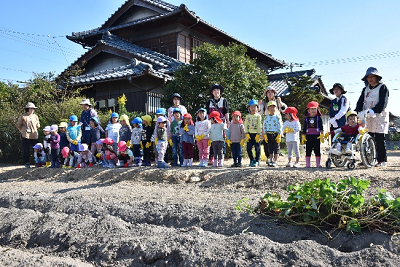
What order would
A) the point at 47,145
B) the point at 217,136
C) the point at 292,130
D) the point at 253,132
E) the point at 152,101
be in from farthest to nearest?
the point at 152,101 → the point at 47,145 → the point at 217,136 → the point at 253,132 → the point at 292,130

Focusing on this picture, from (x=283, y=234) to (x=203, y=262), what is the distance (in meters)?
0.78

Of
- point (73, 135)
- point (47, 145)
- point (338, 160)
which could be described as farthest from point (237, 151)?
point (47, 145)

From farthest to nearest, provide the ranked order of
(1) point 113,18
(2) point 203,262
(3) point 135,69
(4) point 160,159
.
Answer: (1) point 113,18 → (3) point 135,69 → (4) point 160,159 → (2) point 203,262

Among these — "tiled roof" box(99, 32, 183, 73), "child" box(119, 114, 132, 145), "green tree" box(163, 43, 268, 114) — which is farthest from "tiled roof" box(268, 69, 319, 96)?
"child" box(119, 114, 132, 145)

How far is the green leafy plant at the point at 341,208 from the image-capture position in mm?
2969

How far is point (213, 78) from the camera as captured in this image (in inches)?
386

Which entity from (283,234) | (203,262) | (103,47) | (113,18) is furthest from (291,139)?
(113,18)

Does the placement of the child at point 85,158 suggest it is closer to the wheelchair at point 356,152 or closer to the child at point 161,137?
the child at point 161,137

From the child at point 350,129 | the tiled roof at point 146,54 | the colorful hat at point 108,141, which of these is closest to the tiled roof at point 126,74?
the tiled roof at point 146,54

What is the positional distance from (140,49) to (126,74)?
3570mm

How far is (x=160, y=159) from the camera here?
23.2 ft

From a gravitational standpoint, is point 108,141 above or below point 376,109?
below

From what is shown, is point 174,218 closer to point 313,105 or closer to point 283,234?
point 283,234

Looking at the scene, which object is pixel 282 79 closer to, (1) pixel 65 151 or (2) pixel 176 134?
(2) pixel 176 134
